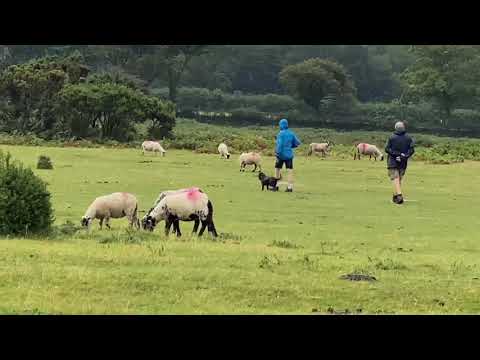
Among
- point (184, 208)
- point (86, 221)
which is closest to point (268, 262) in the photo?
point (184, 208)

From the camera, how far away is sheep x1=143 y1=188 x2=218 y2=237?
1555 cm

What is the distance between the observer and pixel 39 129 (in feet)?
182

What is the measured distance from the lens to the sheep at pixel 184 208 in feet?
51.0

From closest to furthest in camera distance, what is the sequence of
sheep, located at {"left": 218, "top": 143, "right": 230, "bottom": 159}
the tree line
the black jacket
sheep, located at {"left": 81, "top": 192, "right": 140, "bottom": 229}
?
sheep, located at {"left": 81, "top": 192, "right": 140, "bottom": 229}
the black jacket
sheep, located at {"left": 218, "top": 143, "right": 230, "bottom": 159}
the tree line

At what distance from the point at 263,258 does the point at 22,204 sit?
4467mm

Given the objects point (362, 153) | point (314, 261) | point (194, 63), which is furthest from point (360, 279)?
point (194, 63)

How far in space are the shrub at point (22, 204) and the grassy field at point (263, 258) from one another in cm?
57

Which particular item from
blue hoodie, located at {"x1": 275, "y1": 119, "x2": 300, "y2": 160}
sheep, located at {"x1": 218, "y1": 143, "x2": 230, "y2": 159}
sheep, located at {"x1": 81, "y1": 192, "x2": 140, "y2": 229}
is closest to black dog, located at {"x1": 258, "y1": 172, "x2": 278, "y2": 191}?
blue hoodie, located at {"x1": 275, "y1": 119, "x2": 300, "y2": 160}

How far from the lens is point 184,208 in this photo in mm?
15539

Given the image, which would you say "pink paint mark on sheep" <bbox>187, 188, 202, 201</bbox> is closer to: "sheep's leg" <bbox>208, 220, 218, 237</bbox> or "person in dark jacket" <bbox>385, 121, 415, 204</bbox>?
"sheep's leg" <bbox>208, 220, 218, 237</bbox>

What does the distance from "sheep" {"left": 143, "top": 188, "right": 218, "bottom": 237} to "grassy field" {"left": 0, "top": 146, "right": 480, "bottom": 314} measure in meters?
0.36

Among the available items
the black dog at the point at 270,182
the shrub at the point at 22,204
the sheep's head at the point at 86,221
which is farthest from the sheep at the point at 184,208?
the black dog at the point at 270,182
